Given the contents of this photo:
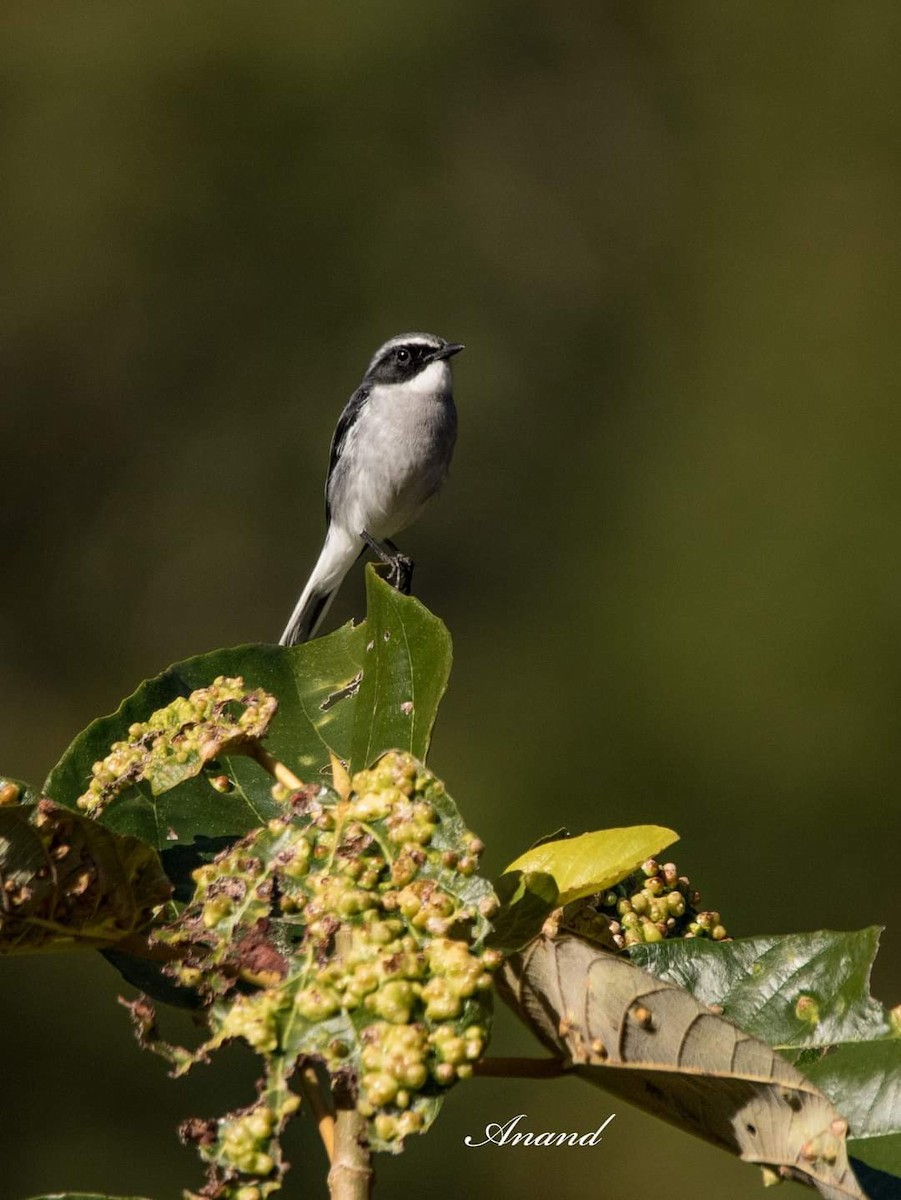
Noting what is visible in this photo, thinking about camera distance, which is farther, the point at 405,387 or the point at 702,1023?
the point at 405,387

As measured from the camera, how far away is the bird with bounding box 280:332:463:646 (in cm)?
550

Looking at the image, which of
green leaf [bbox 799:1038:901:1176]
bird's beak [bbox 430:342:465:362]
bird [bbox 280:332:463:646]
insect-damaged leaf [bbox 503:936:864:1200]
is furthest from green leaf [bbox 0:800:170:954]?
bird's beak [bbox 430:342:465:362]

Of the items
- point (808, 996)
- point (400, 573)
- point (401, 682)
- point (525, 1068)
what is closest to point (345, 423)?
point (400, 573)

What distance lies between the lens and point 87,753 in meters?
1.55

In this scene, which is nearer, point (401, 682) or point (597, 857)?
point (597, 857)

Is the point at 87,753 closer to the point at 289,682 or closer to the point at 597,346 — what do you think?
the point at 289,682

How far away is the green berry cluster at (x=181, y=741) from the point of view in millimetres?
1327

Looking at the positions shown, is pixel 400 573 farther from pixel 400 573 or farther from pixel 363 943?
pixel 363 943

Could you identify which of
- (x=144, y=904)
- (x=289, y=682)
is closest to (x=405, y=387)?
(x=289, y=682)

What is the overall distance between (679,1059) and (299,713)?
2.16 feet

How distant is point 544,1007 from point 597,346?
1008 centimetres

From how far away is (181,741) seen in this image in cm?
135

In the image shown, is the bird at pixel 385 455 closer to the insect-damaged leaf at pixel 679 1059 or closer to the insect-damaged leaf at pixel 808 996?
the insect-damaged leaf at pixel 808 996

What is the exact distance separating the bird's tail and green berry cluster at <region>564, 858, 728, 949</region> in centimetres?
439
